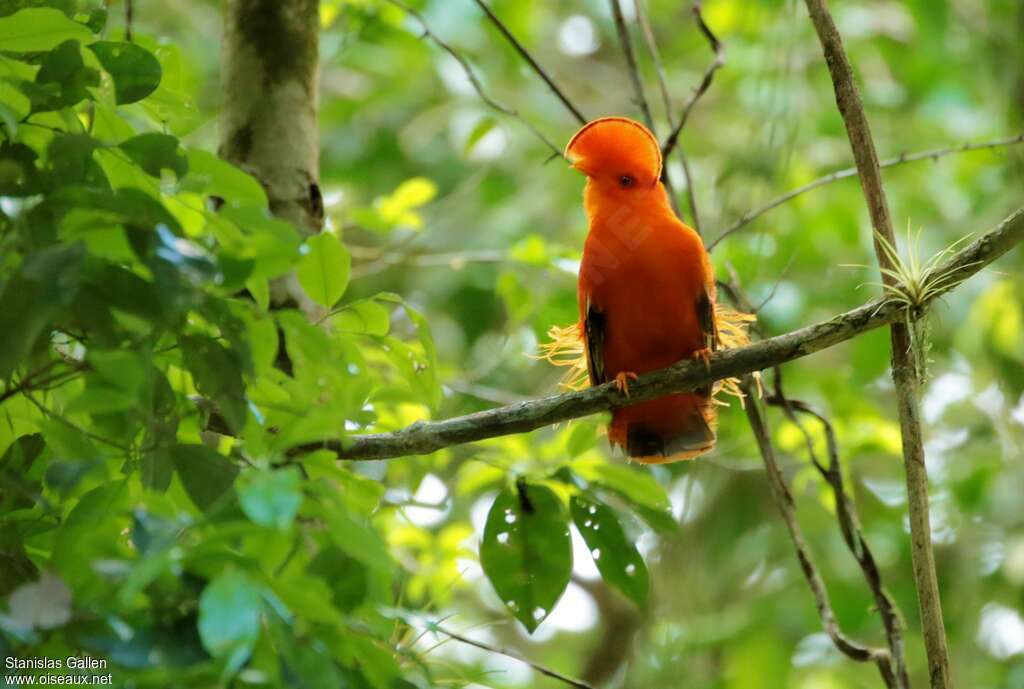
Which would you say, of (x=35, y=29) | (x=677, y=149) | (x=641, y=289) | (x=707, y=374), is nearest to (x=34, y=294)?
(x=35, y=29)

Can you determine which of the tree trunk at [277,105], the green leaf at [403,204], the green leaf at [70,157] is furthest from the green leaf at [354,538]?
the green leaf at [403,204]

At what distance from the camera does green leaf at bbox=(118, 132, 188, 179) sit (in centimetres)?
182

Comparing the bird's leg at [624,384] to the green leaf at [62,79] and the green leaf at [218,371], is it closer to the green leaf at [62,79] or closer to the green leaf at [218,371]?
the green leaf at [218,371]

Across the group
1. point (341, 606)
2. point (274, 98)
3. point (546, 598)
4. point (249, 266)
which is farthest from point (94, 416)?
point (274, 98)

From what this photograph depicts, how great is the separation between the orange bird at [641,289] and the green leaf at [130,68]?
63.7 inches

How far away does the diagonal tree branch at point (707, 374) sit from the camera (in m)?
2.34

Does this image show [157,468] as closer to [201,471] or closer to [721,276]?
[201,471]

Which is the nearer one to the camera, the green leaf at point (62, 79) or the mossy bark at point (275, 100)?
the green leaf at point (62, 79)

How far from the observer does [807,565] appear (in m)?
3.09

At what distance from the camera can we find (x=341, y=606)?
1576mm

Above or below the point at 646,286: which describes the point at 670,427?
below

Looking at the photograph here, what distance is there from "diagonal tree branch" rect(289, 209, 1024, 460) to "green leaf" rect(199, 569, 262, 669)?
3.43 ft

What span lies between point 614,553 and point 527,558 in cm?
20

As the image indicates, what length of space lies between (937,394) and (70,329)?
536cm
